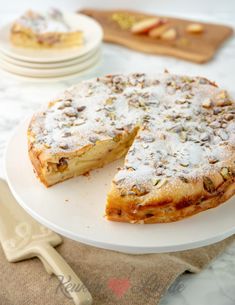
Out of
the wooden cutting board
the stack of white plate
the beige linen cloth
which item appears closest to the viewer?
the beige linen cloth

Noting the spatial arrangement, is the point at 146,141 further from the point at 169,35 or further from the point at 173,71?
the point at 169,35

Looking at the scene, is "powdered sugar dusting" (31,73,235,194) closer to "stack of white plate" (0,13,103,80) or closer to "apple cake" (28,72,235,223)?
"apple cake" (28,72,235,223)

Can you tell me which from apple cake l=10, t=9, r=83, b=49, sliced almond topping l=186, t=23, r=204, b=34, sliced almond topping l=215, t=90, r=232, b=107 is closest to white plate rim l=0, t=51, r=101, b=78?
apple cake l=10, t=9, r=83, b=49

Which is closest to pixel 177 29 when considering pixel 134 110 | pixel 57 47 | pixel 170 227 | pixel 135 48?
pixel 135 48

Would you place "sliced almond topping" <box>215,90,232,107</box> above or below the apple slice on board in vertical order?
above

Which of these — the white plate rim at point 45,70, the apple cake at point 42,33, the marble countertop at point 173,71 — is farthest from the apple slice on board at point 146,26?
the white plate rim at point 45,70

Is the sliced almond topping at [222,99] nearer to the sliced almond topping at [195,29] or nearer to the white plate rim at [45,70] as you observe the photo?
the white plate rim at [45,70]

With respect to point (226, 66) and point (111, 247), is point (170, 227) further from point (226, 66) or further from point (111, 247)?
point (226, 66)
